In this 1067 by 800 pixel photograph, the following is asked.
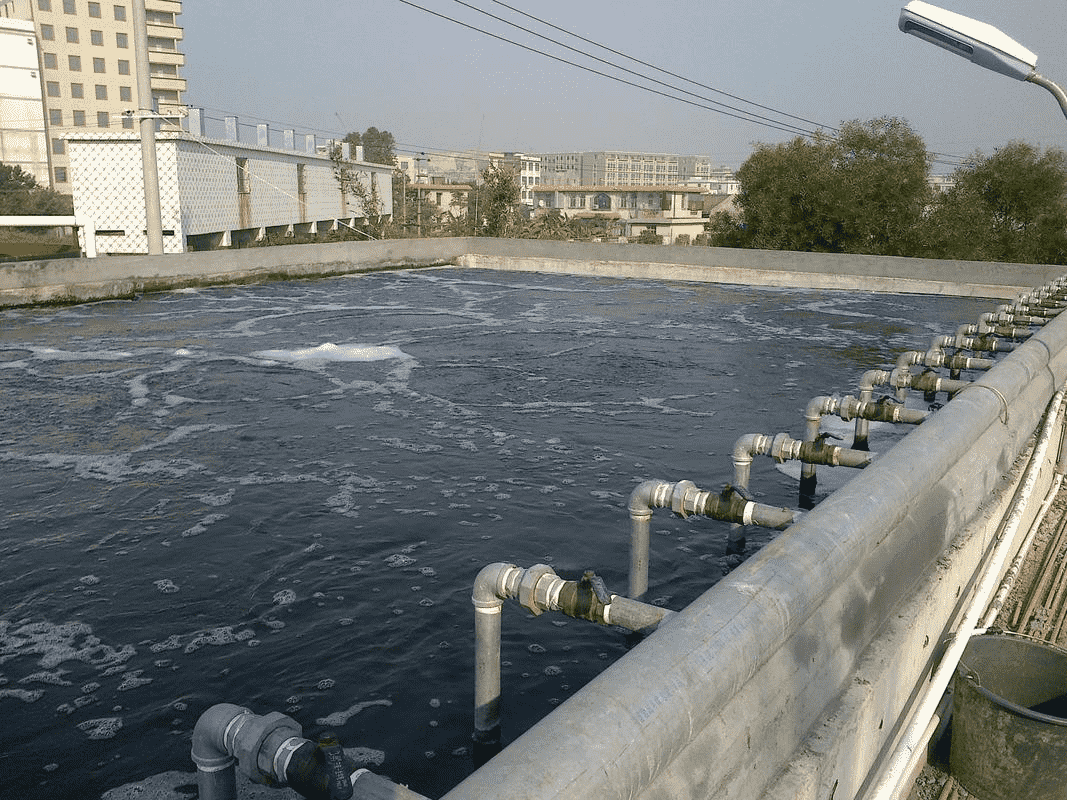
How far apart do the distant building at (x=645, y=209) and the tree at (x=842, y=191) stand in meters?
47.8

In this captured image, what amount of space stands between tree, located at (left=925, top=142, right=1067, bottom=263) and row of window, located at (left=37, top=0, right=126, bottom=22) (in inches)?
2898

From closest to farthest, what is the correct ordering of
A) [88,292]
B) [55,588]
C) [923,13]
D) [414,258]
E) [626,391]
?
1. [923,13]
2. [55,588]
3. [626,391]
4. [88,292]
5. [414,258]

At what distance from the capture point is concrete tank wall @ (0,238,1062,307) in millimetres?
20969

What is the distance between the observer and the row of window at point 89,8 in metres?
77.9

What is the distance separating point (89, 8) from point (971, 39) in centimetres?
9168

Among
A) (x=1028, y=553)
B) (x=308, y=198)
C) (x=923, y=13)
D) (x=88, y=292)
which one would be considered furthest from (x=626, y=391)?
(x=308, y=198)

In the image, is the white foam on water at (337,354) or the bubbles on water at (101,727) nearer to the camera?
the bubbles on water at (101,727)

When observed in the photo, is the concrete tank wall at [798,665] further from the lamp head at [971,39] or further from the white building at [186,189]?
the white building at [186,189]

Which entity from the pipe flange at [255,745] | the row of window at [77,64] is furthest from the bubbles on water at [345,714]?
the row of window at [77,64]

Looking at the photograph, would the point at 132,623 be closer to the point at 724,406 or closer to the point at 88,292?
the point at 724,406

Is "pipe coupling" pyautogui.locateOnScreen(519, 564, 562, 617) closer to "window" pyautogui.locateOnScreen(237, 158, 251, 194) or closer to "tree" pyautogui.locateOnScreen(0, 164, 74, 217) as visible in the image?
"window" pyautogui.locateOnScreen(237, 158, 251, 194)

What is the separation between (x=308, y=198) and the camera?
51.4 metres

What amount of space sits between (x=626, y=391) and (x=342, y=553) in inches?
270

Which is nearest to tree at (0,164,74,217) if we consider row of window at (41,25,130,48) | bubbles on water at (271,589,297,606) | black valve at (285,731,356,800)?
row of window at (41,25,130,48)
